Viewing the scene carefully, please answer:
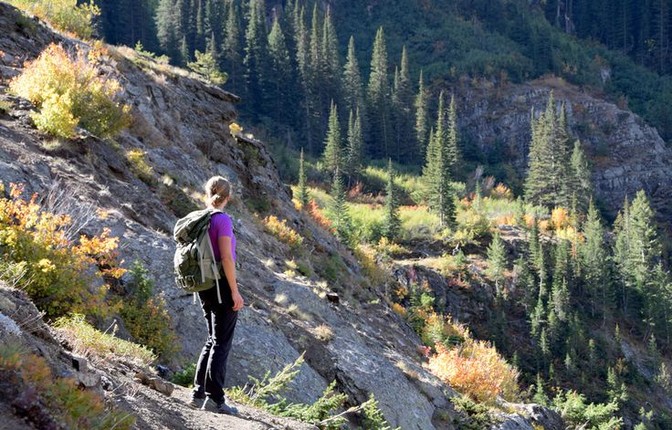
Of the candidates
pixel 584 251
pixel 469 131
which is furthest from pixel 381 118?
pixel 584 251

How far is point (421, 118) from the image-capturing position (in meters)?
67.7

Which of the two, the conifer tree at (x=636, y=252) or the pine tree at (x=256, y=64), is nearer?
the conifer tree at (x=636, y=252)

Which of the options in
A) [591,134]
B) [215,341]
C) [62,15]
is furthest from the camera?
[591,134]

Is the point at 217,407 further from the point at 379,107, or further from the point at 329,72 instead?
the point at 329,72

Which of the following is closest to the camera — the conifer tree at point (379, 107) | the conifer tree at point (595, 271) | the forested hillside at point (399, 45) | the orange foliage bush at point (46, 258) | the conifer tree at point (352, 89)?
the orange foliage bush at point (46, 258)

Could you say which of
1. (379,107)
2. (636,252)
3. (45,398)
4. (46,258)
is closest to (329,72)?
(379,107)

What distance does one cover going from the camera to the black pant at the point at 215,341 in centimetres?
588

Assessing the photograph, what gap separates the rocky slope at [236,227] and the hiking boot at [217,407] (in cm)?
29

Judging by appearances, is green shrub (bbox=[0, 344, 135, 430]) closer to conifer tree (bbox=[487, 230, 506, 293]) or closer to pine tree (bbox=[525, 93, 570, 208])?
conifer tree (bbox=[487, 230, 506, 293])

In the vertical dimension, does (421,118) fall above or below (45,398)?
below

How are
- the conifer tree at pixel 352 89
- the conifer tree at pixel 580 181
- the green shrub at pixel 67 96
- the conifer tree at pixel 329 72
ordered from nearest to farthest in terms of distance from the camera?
the green shrub at pixel 67 96 → the conifer tree at pixel 580 181 → the conifer tree at pixel 352 89 → the conifer tree at pixel 329 72

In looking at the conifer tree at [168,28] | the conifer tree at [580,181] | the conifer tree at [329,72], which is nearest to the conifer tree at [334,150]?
the conifer tree at [329,72]

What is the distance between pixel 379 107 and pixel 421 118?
4.43 meters

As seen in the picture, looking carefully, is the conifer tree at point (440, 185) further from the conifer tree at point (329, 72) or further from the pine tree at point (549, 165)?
the conifer tree at point (329, 72)
